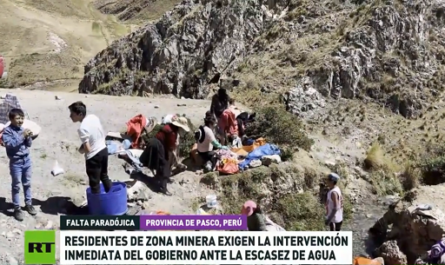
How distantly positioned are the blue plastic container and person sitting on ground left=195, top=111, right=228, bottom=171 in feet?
8.74

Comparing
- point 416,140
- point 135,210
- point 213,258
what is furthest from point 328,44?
point 213,258

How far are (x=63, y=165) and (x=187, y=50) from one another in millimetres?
11250

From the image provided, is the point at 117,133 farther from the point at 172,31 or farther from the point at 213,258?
the point at 172,31

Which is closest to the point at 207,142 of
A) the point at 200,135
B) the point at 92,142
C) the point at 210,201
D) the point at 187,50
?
the point at 200,135

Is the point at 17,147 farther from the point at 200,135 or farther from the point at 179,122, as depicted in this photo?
the point at 200,135

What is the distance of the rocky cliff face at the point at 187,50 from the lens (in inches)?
743

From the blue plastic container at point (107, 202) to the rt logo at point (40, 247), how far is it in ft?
2.14

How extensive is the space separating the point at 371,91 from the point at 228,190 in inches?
281

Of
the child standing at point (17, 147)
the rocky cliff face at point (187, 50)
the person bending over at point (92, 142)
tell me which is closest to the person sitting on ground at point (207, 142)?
Answer: the person bending over at point (92, 142)

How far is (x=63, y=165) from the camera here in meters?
9.64

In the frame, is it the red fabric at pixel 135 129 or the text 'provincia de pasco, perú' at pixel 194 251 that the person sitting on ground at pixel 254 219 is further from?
the red fabric at pixel 135 129

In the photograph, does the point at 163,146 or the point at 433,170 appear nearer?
the point at 163,146

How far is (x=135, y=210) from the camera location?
817cm

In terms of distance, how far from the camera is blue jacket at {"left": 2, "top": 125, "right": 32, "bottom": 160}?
269 inches
